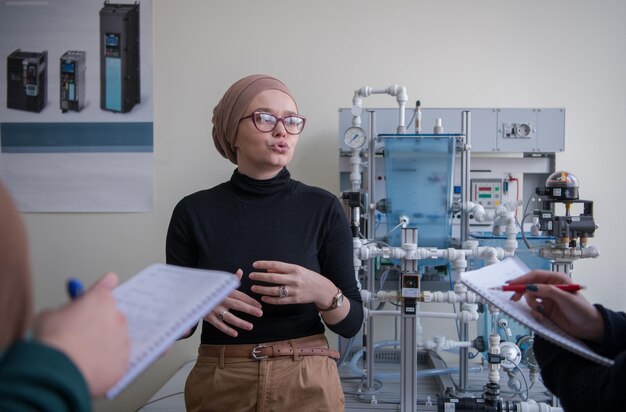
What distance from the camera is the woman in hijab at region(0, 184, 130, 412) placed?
0.37m

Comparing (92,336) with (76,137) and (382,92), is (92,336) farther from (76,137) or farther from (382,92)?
(76,137)

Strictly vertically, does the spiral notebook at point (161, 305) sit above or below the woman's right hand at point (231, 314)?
above

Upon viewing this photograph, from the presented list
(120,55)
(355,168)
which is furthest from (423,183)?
(120,55)

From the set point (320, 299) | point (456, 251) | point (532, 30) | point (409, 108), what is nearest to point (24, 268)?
point (320, 299)

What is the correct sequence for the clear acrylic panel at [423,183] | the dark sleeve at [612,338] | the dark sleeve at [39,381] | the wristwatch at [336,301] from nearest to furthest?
1. the dark sleeve at [39,381]
2. the dark sleeve at [612,338]
3. the wristwatch at [336,301]
4. the clear acrylic panel at [423,183]

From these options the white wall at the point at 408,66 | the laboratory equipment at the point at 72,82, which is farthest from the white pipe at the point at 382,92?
the laboratory equipment at the point at 72,82

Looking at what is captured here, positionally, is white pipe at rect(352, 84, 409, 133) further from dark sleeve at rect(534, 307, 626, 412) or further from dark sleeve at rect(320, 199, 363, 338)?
dark sleeve at rect(534, 307, 626, 412)

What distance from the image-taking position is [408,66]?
8.23ft

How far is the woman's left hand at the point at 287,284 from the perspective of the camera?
0.92m

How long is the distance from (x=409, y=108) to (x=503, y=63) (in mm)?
643

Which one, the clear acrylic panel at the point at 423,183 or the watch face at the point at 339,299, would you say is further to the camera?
the clear acrylic panel at the point at 423,183

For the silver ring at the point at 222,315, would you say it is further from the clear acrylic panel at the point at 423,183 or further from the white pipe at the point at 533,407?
the white pipe at the point at 533,407

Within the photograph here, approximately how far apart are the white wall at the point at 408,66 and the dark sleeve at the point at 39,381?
2.19 metres

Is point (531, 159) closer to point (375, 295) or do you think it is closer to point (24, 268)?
point (375, 295)
